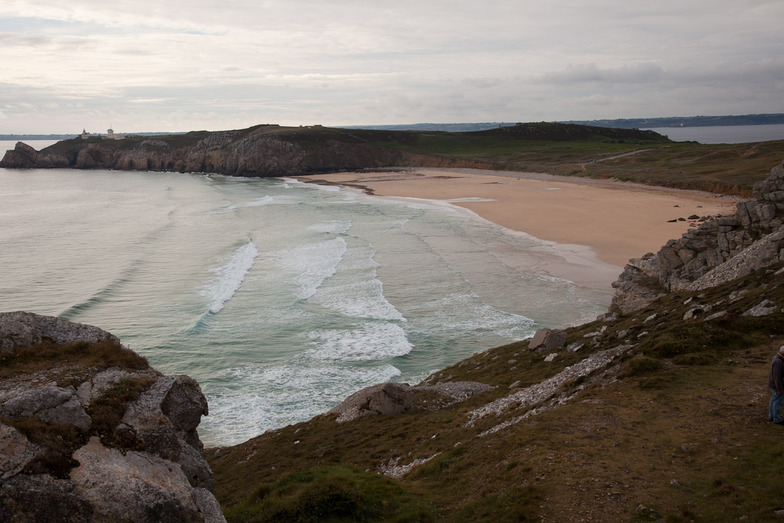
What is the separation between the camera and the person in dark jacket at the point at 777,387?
1066 centimetres

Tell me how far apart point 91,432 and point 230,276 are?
31.8 m

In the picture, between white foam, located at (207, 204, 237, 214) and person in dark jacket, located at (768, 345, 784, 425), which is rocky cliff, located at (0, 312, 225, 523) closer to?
person in dark jacket, located at (768, 345, 784, 425)

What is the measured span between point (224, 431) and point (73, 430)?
38.9 feet

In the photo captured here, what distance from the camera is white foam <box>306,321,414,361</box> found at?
2558 cm

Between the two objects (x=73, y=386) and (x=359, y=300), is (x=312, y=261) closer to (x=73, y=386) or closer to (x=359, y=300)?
(x=359, y=300)

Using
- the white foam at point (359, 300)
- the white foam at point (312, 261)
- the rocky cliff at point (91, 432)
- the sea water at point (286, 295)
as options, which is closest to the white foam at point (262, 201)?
the sea water at point (286, 295)

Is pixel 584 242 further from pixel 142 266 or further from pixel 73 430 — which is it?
pixel 73 430

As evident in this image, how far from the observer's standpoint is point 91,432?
8.75m

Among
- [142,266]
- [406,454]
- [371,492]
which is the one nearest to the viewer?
[371,492]

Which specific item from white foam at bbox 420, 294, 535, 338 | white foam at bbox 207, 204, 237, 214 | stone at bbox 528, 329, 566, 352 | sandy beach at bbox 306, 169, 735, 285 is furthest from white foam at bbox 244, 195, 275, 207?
stone at bbox 528, 329, 566, 352

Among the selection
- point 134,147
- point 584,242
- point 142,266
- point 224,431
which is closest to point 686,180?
point 584,242

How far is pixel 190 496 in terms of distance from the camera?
852 centimetres

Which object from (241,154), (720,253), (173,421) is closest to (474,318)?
(720,253)

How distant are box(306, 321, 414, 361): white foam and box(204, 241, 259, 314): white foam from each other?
26.5ft
